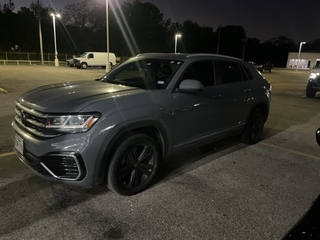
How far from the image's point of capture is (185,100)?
390 cm

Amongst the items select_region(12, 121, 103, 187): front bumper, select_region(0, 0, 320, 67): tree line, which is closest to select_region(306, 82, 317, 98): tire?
select_region(12, 121, 103, 187): front bumper

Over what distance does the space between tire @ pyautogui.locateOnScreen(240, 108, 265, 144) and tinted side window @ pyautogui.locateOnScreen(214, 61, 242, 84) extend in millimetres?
912

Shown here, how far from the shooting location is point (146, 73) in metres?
4.48

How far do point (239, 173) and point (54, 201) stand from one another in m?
2.69

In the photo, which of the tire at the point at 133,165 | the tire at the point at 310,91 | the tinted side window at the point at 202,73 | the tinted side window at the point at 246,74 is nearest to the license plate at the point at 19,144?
the tire at the point at 133,165

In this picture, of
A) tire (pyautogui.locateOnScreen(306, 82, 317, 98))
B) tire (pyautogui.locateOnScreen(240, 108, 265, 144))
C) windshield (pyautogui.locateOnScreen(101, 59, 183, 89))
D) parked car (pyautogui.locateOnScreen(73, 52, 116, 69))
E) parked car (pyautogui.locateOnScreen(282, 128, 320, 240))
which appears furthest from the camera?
parked car (pyautogui.locateOnScreen(73, 52, 116, 69))

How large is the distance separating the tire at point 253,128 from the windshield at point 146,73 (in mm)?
2191

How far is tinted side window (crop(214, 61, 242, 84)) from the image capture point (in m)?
4.66

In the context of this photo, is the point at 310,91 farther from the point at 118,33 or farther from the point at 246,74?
the point at 118,33

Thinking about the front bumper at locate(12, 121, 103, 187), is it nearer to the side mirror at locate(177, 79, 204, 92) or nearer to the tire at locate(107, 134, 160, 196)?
the tire at locate(107, 134, 160, 196)

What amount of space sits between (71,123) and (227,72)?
2967mm

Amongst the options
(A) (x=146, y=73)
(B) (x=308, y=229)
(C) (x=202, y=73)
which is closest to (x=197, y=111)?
(C) (x=202, y=73)

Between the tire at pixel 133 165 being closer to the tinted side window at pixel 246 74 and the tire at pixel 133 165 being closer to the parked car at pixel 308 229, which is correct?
the parked car at pixel 308 229

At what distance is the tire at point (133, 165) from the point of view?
10.7 ft
